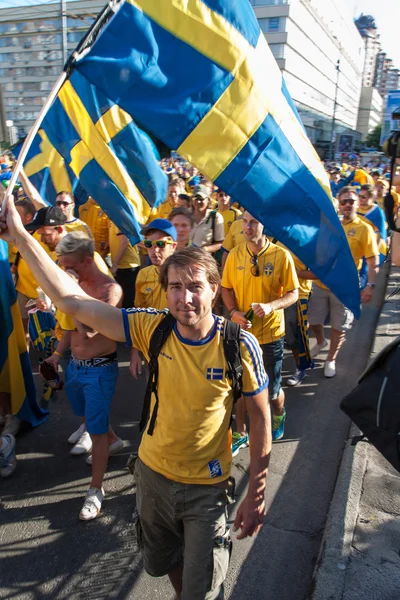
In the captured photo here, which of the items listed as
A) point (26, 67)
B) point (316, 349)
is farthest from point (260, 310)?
point (26, 67)

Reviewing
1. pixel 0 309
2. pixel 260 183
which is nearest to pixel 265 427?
pixel 260 183

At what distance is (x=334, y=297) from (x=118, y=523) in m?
3.62

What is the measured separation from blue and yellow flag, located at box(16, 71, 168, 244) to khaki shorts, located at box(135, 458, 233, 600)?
263cm

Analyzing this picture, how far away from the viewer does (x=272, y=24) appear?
51.9 meters

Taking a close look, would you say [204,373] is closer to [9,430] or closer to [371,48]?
[9,430]

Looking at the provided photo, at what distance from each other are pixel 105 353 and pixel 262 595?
181 cm

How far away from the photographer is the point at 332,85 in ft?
263

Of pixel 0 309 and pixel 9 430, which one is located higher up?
pixel 0 309

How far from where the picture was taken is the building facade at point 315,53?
169 feet

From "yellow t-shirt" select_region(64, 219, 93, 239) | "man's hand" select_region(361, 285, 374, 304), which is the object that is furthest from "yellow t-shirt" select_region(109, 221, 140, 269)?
"man's hand" select_region(361, 285, 374, 304)

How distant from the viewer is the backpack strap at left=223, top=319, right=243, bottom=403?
2.12 meters

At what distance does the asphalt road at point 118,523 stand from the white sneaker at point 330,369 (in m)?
0.95

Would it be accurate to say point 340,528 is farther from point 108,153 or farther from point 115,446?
point 108,153

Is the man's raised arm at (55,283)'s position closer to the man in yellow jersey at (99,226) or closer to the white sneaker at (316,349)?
the white sneaker at (316,349)
